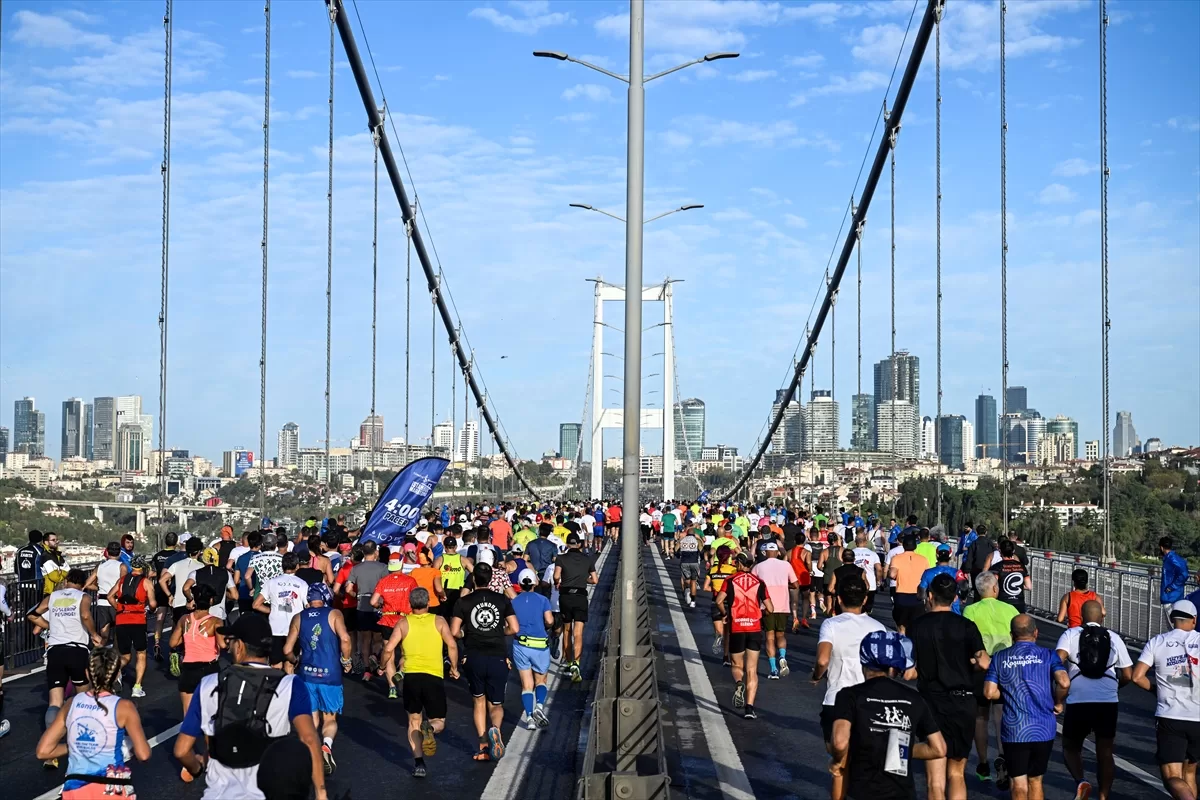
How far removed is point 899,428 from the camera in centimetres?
8856

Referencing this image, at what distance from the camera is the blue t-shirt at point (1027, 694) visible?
26.9ft

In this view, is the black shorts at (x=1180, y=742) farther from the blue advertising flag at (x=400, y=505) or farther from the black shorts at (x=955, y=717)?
the blue advertising flag at (x=400, y=505)

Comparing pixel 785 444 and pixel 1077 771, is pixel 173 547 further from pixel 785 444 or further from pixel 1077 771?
pixel 785 444

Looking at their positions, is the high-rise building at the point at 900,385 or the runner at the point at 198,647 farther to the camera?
the high-rise building at the point at 900,385

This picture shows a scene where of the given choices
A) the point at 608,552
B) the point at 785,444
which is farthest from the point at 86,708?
the point at 785,444

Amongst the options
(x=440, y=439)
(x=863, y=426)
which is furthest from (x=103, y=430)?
(x=863, y=426)

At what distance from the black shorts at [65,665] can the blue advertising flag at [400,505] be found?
27.1 feet

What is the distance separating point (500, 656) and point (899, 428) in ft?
262

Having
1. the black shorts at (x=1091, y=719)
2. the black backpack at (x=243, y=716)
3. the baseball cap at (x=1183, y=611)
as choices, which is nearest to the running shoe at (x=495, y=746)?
the black shorts at (x=1091, y=719)

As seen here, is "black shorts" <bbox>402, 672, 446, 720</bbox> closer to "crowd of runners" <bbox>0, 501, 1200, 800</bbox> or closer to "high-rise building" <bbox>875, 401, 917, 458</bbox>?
"crowd of runners" <bbox>0, 501, 1200, 800</bbox>

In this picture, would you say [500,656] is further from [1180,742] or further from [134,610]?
[1180,742]

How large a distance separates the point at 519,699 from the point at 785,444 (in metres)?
72.4

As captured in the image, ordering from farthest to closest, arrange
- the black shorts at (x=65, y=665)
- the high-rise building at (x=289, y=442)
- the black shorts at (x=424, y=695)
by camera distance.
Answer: the high-rise building at (x=289, y=442)
the black shorts at (x=65, y=665)
the black shorts at (x=424, y=695)

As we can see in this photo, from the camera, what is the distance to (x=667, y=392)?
3794 inches
